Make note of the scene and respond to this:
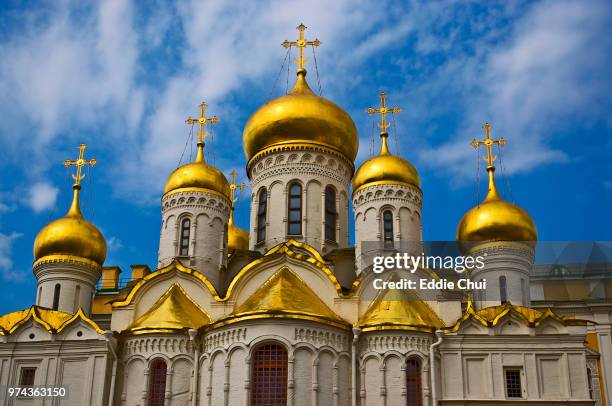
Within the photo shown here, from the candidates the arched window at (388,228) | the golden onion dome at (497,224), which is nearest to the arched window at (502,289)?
the golden onion dome at (497,224)

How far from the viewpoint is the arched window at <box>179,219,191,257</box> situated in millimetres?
25391

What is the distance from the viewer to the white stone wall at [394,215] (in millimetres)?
24938

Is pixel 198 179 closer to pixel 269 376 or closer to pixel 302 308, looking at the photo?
pixel 302 308

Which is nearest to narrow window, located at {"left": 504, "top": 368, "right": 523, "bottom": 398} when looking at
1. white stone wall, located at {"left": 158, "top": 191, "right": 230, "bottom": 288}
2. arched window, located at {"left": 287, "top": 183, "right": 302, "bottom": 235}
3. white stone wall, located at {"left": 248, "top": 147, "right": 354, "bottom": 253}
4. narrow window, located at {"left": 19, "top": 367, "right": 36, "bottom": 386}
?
white stone wall, located at {"left": 248, "top": 147, "right": 354, "bottom": 253}

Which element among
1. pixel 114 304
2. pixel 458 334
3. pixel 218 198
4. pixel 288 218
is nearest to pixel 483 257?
pixel 458 334

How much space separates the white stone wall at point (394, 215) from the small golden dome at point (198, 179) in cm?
422

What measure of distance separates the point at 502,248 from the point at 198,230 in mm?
9031

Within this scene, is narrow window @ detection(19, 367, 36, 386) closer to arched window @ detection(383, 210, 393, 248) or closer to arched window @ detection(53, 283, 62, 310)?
arched window @ detection(53, 283, 62, 310)

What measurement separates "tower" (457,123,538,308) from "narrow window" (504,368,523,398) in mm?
3524

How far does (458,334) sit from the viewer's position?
71.2 ft

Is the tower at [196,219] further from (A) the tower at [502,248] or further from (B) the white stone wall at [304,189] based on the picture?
(A) the tower at [502,248]

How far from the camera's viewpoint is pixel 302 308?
21109 mm

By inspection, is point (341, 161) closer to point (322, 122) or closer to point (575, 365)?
point (322, 122)

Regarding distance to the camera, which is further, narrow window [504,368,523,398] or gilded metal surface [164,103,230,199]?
gilded metal surface [164,103,230,199]
